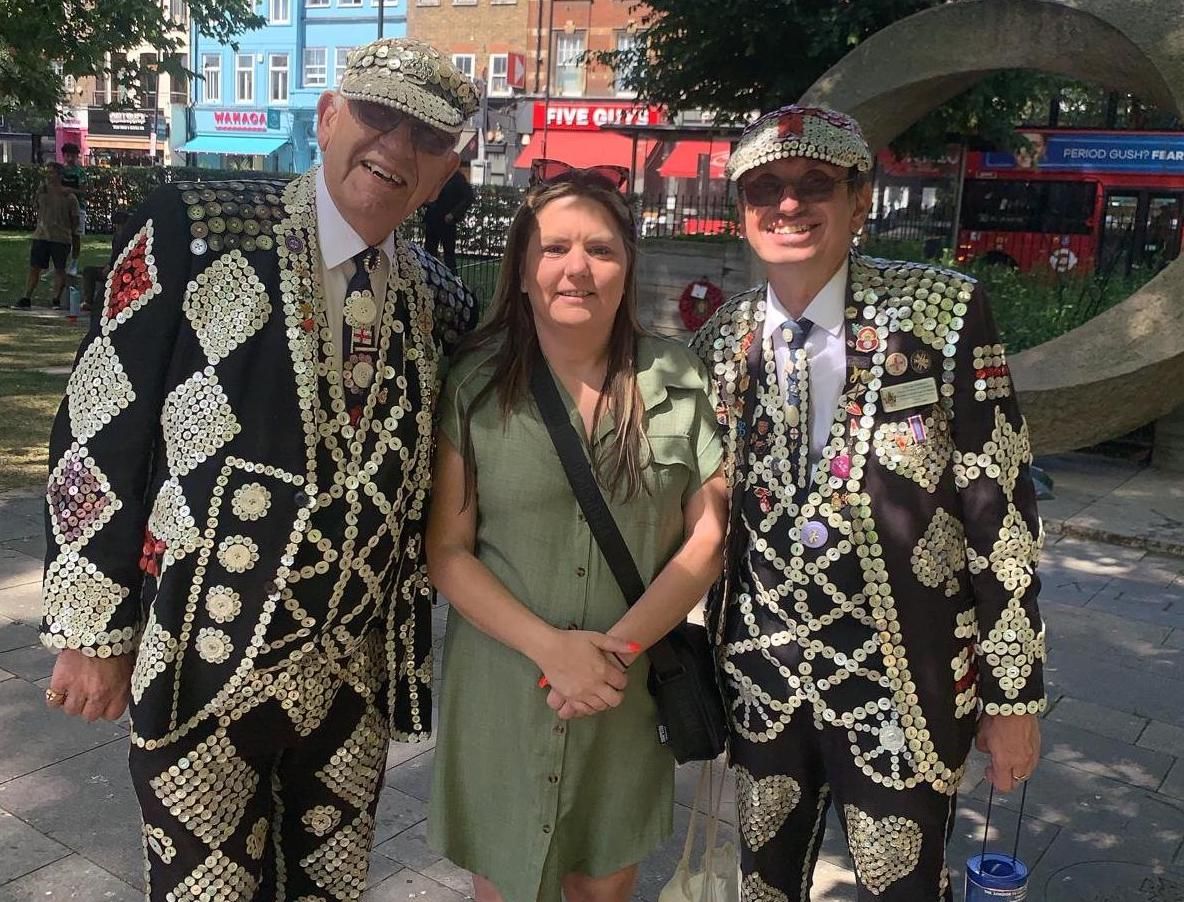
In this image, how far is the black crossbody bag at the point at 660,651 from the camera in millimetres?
2182

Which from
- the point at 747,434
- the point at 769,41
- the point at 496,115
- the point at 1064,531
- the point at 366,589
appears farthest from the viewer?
the point at 496,115

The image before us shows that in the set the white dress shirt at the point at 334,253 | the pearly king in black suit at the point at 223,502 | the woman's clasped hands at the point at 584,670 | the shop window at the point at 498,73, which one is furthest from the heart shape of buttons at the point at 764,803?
the shop window at the point at 498,73

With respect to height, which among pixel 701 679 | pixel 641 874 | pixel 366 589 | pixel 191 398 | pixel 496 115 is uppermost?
pixel 496 115

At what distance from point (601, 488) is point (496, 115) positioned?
Result: 106ft

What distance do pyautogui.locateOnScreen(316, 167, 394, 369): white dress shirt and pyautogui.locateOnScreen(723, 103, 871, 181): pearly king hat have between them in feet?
2.56

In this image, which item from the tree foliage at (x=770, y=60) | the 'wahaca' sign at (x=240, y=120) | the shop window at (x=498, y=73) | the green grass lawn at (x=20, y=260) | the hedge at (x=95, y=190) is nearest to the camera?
the tree foliage at (x=770, y=60)

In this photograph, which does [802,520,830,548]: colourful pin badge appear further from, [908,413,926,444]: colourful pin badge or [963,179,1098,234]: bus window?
[963,179,1098,234]: bus window

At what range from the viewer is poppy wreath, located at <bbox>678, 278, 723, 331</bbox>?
1086 centimetres

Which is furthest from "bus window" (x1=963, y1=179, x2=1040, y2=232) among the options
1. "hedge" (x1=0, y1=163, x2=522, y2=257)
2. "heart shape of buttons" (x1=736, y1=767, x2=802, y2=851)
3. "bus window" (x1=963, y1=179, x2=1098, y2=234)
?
"heart shape of buttons" (x1=736, y1=767, x2=802, y2=851)

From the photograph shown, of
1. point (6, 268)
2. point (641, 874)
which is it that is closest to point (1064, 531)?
point (641, 874)

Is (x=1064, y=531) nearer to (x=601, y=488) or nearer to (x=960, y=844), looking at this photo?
(x=960, y=844)

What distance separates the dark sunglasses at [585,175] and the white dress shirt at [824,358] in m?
0.47

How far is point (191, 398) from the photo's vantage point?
1.96 m

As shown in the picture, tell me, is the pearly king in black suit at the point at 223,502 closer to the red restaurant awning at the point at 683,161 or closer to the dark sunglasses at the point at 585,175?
the dark sunglasses at the point at 585,175
